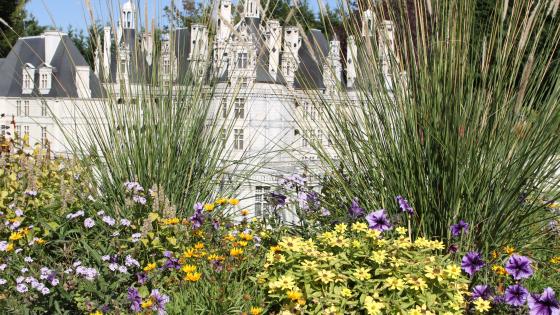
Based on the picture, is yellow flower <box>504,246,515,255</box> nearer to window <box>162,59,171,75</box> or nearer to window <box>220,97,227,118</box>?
window <box>220,97,227,118</box>

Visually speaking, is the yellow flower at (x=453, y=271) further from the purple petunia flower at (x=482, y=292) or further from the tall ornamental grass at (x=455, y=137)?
the tall ornamental grass at (x=455, y=137)

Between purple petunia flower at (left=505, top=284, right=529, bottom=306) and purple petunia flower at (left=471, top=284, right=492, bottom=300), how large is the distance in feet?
0.29

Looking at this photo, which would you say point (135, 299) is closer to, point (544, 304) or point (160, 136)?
point (160, 136)

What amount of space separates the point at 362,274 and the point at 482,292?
0.46m

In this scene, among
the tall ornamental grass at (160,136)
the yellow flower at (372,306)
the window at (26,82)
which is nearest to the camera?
the yellow flower at (372,306)

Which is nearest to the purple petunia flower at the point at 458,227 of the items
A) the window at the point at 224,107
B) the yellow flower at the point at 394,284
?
→ the yellow flower at the point at 394,284

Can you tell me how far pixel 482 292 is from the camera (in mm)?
2541

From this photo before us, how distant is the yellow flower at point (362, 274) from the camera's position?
7.98 ft

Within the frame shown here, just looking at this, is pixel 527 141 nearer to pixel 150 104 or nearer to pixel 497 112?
pixel 497 112

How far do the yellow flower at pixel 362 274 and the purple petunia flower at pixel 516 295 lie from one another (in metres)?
0.50

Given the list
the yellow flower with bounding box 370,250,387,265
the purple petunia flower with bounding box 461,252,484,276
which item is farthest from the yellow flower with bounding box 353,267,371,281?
the purple petunia flower with bounding box 461,252,484,276

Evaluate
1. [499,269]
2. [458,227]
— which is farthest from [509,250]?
[458,227]

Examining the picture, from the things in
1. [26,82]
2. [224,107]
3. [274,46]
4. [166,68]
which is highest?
[274,46]

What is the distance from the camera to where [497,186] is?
9.62ft
